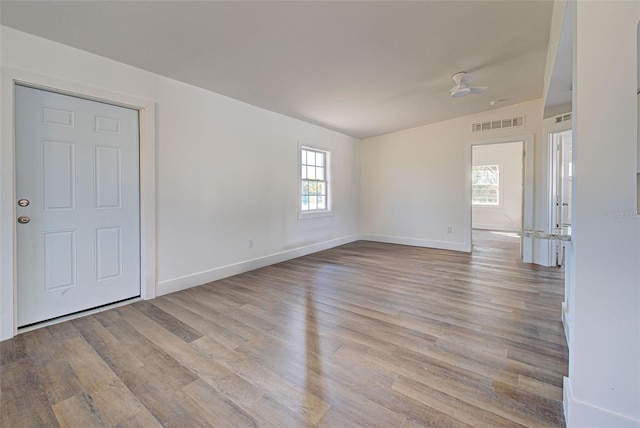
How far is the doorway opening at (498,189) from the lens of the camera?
332 inches

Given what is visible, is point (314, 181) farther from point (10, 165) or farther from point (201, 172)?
point (10, 165)

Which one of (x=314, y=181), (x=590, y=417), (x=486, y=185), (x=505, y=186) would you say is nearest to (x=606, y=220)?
(x=590, y=417)

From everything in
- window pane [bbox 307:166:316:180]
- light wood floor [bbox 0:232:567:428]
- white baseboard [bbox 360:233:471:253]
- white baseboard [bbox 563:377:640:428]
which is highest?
window pane [bbox 307:166:316:180]

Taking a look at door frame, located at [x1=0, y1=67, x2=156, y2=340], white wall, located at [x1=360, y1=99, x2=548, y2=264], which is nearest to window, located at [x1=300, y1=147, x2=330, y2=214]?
white wall, located at [x1=360, y1=99, x2=548, y2=264]

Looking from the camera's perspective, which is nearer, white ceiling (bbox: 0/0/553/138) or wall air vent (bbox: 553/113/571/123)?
white ceiling (bbox: 0/0/553/138)

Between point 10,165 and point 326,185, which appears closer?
point 10,165

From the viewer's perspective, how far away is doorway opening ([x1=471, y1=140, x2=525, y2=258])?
8430 millimetres

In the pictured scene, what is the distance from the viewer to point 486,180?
9133mm

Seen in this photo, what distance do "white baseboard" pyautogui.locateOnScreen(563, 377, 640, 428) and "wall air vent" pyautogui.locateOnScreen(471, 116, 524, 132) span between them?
4.68 meters

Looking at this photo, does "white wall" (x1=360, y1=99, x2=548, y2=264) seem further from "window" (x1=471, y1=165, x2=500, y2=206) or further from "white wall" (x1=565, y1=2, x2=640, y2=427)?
"window" (x1=471, y1=165, x2=500, y2=206)

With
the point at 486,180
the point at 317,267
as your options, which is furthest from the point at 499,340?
the point at 486,180

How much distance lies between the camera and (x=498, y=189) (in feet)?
29.0

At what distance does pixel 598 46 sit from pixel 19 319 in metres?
4.19

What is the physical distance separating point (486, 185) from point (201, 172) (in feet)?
29.3
